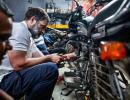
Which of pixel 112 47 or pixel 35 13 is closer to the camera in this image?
pixel 112 47

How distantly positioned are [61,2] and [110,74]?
11561 millimetres

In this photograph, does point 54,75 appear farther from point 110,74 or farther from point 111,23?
point 111,23

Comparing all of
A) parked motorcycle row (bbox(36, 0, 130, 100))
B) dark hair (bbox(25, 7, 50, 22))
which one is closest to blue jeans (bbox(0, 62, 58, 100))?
dark hair (bbox(25, 7, 50, 22))

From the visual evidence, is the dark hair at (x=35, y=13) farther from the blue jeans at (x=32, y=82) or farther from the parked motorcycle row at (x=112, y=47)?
the parked motorcycle row at (x=112, y=47)

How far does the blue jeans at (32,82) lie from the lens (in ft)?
7.62

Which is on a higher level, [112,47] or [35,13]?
[35,13]

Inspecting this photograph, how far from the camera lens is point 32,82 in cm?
237

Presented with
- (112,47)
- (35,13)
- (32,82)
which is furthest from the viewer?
(35,13)

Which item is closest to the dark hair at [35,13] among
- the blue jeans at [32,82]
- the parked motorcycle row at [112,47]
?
the blue jeans at [32,82]

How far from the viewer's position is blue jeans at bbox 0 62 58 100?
2.32 m

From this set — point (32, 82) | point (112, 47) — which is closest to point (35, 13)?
point (32, 82)

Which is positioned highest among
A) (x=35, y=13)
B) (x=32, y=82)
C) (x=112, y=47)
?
(x=35, y=13)

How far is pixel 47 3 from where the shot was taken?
1171 centimetres

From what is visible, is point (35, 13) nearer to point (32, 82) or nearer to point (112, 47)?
point (32, 82)
